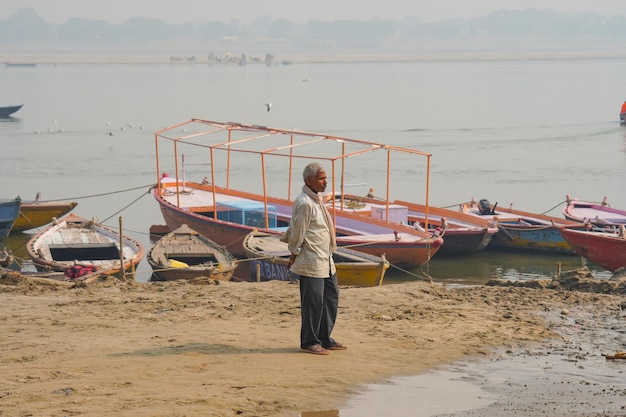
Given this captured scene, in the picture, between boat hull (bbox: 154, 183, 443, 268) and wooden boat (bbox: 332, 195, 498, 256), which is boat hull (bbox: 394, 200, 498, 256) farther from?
boat hull (bbox: 154, 183, 443, 268)

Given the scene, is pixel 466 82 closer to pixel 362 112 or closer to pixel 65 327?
pixel 362 112

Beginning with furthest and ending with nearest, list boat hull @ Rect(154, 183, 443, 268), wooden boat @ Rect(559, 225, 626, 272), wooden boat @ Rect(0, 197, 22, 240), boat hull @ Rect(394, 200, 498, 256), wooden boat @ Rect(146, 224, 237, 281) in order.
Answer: wooden boat @ Rect(0, 197, 22, 240) < boat hull @ Rect(394, 200, 498, 256) < boat hull @ Rect(154, 183, 443, 268) < wooden boat @ Rect(559, 225, 626, 272) < wooden boat @ Rect(146, 224, 237, 281)

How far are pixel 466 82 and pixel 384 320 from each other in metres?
110

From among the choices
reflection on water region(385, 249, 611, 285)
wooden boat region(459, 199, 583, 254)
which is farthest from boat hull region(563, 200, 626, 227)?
reflection on water region(385, 249, 611, 285)

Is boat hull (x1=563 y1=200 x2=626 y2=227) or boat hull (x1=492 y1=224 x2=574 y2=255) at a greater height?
boat hull (x1=563 y1=200 x2=626 y2=227)

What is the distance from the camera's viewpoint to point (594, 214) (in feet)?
74.9

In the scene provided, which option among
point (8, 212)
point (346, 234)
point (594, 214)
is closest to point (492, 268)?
point (346, 234)

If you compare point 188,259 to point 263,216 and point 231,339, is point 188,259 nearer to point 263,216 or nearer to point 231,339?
point 263,216

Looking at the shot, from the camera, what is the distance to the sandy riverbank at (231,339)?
23.4ft

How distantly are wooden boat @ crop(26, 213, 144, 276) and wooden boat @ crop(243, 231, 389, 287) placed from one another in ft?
6.42

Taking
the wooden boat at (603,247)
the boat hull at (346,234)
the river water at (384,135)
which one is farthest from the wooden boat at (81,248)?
the wooden boat at (603,247)

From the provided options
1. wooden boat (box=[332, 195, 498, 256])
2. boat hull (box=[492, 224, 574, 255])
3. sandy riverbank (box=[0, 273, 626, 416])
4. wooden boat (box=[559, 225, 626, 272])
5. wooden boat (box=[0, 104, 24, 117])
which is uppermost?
sandy riverbank (box=[0, 273, 626, 416])

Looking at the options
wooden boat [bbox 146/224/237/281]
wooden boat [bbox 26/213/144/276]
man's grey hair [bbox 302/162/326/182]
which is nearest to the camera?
man's grey hair [bbox 302/162/326/182]

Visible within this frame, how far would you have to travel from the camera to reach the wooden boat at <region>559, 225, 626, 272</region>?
18.2 meters
